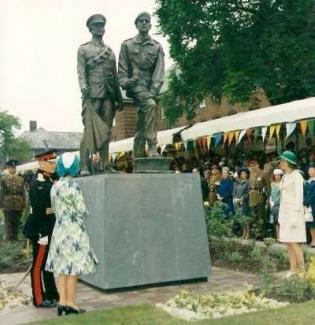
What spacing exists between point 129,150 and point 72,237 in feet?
48.5

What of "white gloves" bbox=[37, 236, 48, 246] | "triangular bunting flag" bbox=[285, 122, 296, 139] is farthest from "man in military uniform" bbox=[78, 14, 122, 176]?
"triangular bunting flag" bbox=[285, 122, 296, 139]

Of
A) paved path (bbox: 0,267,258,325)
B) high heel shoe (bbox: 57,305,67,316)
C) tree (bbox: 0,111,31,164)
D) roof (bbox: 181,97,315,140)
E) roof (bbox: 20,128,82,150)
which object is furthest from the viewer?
roof (bbox: 20,128,82,150)

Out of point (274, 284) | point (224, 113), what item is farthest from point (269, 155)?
point (224, 113)

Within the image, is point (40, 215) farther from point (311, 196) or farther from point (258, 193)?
point (258, 193)

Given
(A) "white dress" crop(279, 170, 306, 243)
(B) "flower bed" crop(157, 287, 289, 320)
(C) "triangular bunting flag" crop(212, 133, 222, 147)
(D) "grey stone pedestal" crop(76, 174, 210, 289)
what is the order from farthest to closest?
1. (C) "triangular bunting flag" crop(212, 133, 222, 147)
2. (A) "white dress" crop(279, 170, 306, 243)
3. (D) "grey stone pedestal" crop(76, 174, 210, 289)
4. (B) "flower bed" crop(157, 287, 289, 320)

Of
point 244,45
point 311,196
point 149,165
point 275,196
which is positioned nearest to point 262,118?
point 275,196

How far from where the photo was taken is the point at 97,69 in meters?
8.75

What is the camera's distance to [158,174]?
805 centimetres

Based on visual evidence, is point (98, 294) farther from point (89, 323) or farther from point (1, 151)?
point (1, 151)

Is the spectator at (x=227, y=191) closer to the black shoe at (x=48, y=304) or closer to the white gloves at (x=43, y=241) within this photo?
the black shoe at (x=48, y=304)

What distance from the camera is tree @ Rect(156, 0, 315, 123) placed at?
24.2 m

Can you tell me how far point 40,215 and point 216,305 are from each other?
219cm

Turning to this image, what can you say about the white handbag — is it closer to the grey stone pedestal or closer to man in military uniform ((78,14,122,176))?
the grey stone pedestal

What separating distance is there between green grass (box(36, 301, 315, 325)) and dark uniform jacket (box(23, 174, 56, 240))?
110 cm
